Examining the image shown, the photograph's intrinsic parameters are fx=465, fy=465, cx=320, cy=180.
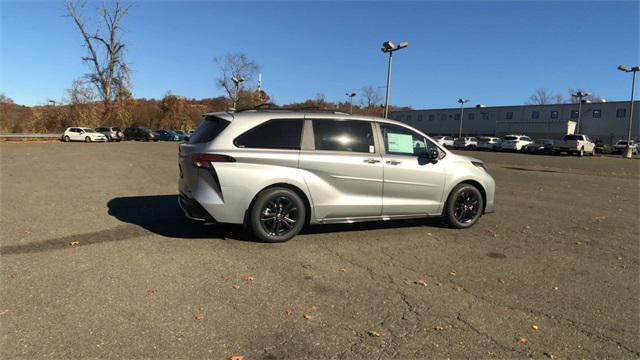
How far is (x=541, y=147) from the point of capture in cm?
4116

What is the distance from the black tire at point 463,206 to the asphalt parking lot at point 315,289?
24 centimetres

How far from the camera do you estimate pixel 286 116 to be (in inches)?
246

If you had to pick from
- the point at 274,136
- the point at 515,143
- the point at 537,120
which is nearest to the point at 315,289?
the point at 274,136

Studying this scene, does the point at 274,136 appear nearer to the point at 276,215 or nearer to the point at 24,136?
the point at 276,215

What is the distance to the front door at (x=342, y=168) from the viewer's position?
6168 millimetres

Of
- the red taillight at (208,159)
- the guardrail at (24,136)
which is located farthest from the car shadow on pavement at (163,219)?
the guardrail at (24,136)

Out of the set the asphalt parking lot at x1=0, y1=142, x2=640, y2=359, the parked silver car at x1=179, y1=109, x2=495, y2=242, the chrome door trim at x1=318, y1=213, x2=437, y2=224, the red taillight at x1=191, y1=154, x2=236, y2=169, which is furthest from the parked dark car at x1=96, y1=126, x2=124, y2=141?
the chrome door trim at x1=318, y1=213, x2=437, y2=224

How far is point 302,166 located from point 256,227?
38.8 inches

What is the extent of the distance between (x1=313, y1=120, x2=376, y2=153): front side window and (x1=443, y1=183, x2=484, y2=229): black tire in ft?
5.31

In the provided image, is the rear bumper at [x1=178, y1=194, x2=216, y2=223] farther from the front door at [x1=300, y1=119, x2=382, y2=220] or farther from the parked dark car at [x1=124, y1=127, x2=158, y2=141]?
the parked dark car at [x1=124, y1=127, x2=158, y2=141]

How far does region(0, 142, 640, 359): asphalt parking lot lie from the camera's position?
3.40 meters

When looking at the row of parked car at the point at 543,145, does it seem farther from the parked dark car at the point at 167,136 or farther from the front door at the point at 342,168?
the front door at the point at 342,168

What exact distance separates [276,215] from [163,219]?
2.37m

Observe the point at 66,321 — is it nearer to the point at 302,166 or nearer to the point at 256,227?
the point at 256,227
